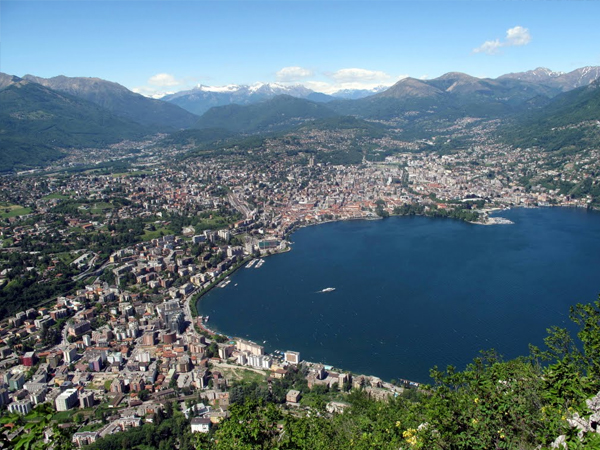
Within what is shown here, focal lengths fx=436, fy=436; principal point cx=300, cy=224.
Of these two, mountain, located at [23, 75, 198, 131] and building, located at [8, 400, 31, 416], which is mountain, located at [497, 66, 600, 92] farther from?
building, located at [8, 400, 31, 416]

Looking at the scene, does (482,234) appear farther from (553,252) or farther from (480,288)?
(480,288)

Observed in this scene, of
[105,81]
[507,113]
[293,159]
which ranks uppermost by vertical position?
[105,81]

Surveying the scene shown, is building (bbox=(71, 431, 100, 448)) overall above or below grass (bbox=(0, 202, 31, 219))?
below

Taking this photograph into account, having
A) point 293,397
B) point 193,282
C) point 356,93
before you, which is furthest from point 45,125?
point 356,93

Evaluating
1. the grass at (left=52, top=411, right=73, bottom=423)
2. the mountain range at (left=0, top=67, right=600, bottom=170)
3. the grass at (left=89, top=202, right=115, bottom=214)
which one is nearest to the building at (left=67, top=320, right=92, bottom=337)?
the grass at (left=52, top=411, right=73, bottom=423)

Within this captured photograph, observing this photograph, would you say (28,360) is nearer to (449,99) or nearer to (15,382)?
(15,382)

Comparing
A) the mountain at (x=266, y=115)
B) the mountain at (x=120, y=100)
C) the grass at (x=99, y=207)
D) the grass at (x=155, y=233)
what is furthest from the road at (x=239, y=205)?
the mountain at (x=120, y=100)

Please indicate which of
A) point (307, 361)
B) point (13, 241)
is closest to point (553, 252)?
point (307, 361)
